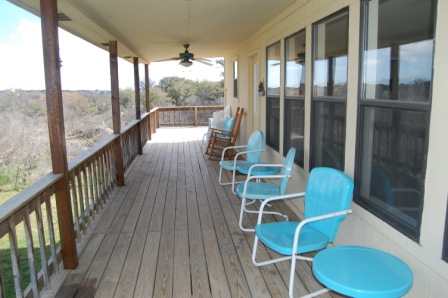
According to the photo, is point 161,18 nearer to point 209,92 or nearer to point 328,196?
point 328,196

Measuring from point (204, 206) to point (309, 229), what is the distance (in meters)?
1.88

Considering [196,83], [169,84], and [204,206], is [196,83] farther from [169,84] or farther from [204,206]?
[204,206]

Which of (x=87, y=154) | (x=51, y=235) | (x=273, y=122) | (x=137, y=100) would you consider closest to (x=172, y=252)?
(x=51, y=235)

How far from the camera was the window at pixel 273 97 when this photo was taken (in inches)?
182

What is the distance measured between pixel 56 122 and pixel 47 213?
625 mm

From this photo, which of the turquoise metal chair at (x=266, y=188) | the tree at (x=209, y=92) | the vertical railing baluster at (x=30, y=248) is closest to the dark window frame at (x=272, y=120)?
the turquoise metal chair at (x=266, y=188)

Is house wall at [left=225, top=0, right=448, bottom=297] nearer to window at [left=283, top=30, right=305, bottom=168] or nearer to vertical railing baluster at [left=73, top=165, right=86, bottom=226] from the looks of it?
window at [left=283, top=30, right=305, bottom=168]

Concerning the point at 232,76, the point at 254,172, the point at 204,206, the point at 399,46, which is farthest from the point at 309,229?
the point at 232,76

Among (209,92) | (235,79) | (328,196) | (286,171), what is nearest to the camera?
(328,196)

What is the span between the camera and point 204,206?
4.12m

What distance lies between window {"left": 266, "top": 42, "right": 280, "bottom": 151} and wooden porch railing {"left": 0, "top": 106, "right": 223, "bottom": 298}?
82.4 inches

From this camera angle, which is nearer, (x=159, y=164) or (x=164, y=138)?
(x=159, y=164)

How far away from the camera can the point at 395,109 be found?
6.49 feet

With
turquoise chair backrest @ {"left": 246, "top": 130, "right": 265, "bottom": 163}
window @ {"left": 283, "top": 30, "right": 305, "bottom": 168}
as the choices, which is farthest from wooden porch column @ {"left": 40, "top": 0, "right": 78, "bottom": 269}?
turquoise chair backrest @ {"left": 246, "top": 130, "right": 265, "bottom": 163}
